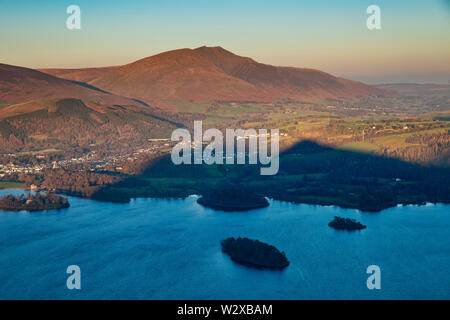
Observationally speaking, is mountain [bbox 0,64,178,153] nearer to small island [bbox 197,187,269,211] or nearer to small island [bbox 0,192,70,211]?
small island [bbox 0,192,70,211]

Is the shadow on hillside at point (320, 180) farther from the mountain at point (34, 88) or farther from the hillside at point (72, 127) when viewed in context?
the mountain at point (34, 88)

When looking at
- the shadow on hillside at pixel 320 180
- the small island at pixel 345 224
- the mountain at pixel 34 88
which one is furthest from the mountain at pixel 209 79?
the small island at pixel 345 224

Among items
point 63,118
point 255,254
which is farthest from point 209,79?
point 255,254

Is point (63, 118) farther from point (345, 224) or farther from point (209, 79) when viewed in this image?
point (345, 224)

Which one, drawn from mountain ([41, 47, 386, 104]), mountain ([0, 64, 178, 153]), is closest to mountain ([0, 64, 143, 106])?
mountain ([0, 64, 178, 153])
